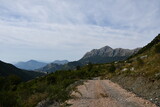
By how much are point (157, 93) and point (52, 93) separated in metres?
9.89

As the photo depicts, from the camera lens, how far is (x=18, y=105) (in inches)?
477

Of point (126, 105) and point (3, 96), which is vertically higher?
point (3, 96)

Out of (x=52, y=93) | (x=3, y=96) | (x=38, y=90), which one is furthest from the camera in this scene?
(x=38, y=90)

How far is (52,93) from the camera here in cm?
2031

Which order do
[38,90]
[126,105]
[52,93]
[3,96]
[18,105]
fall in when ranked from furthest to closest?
[38,90] → [52,93] → [126,105] → [18,105] → [3,96]

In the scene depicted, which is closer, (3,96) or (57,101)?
(3,96)

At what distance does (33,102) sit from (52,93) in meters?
2.39

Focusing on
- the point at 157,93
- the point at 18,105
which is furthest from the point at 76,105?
the point at 157,93

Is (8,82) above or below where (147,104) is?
above

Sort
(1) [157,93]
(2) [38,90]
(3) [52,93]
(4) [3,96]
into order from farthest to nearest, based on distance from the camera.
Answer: (2) [38,90] < (3) [52,93] < (1) [157,93] < (4) [3,96]

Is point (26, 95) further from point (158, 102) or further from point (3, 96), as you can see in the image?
point (158, 102)

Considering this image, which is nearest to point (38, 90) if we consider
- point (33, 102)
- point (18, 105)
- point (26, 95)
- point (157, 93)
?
point (26, 95)

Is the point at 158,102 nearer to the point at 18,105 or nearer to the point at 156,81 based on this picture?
the point at 156,81

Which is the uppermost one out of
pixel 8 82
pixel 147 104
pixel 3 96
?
pixel 8 82
